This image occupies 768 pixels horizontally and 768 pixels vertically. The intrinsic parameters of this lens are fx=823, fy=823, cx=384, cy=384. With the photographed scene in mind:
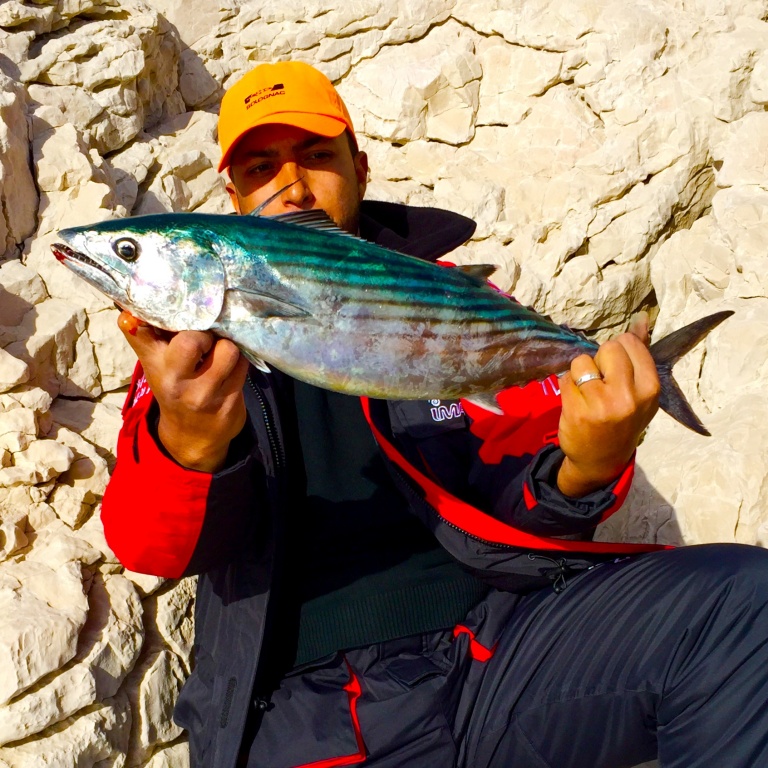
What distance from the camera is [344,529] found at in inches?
109

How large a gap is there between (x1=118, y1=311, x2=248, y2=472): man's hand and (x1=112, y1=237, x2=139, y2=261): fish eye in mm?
149

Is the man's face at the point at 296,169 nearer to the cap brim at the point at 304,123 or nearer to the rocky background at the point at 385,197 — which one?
the cap brim at the point at 304,123

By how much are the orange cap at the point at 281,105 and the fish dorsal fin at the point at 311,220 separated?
0.96 metres

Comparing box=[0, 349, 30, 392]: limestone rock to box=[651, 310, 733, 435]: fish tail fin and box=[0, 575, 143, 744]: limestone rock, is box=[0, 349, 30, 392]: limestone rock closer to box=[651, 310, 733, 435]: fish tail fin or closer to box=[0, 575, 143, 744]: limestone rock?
box=[0, 575, 143, 744]: limestone rock

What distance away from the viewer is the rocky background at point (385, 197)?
306cm

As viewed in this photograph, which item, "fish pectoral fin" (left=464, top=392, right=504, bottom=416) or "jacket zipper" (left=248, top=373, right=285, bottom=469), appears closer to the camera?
"fish pectoral fin" (left=464, top=392, right=504, bottom=416)

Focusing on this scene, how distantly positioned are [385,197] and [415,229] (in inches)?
84.5

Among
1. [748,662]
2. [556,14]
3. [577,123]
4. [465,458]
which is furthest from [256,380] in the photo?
[556,14]

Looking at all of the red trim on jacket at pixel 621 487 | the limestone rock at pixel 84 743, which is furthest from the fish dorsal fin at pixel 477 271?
the limestone rock at pixel 84 743

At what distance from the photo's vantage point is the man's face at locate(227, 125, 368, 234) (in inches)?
114

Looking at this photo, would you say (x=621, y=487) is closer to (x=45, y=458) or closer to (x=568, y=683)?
(x=568, y=683)

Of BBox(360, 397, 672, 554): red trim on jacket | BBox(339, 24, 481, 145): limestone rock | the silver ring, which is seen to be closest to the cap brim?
BBox(360, 397, 672, 554): red trim on jacket

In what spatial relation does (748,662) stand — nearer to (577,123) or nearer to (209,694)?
(209,694)

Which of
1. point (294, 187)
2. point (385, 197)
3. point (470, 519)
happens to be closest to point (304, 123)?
point (294, 187)
